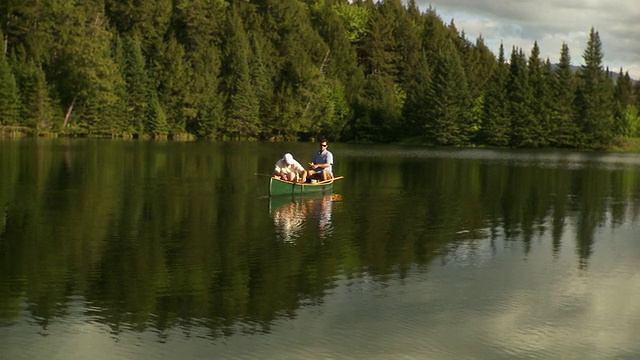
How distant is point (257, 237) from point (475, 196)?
15.1 meters

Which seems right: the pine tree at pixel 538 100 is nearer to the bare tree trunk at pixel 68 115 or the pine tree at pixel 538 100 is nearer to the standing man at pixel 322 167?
the bare tree trunk at pixel 68 115

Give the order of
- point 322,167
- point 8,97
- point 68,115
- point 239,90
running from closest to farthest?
1. point 322,167
2. point 8,97
3. point 68,115
4. point 239,90

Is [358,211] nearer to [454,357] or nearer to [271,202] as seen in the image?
[271,202]

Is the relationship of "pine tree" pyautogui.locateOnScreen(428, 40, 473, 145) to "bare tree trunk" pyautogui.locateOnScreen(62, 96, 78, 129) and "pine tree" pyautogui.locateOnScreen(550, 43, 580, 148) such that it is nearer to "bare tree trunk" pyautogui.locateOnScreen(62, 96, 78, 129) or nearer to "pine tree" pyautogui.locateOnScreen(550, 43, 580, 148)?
"pine tree" pyautogui.locateOnScreen(550, 43, 580, 148)

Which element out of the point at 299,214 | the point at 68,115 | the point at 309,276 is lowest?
the point at 309,276

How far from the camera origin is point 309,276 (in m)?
14.4

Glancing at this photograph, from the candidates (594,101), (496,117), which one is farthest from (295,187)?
(594,101)

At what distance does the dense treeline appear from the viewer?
85000mm

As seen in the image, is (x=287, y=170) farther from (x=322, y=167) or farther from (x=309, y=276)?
(x=309, y=276)

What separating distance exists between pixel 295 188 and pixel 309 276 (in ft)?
51.7

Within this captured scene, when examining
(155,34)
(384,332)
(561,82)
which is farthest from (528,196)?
(155,34)

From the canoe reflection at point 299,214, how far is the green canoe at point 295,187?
0.92ft

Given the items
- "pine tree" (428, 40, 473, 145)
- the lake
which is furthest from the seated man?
"pine tree" (428, 40, 473, 145)

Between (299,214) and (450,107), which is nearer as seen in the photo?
(299,214)
